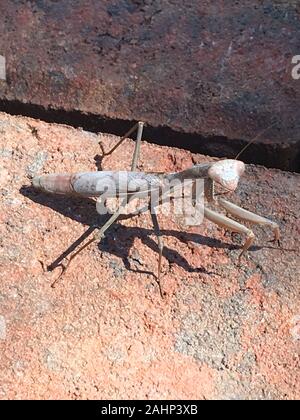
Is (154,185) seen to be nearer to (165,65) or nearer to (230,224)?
(230,224)

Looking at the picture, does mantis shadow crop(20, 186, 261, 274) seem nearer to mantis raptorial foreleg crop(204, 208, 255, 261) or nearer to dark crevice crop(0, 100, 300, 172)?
mantis raptorial foreleg crop(204, 208, 255, 261)

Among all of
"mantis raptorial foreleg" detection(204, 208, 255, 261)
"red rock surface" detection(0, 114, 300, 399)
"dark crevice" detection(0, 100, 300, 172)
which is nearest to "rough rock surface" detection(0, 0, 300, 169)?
"dark crevice" detection(0, 100, 300, 172)

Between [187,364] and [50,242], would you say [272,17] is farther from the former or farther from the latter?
[187,364]

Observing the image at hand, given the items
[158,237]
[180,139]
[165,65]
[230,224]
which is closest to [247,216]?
[230,224]

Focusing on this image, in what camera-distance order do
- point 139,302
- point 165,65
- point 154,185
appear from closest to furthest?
point 139,302 → point 154,185 → point 165,65

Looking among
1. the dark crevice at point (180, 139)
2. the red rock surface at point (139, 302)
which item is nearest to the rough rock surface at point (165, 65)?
the dark crevice at point (180, 139)

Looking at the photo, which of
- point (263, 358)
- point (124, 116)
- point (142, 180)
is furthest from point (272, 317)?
point (124, 116)

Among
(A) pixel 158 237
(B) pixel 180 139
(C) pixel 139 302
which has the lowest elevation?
(C) pixel 139 302
